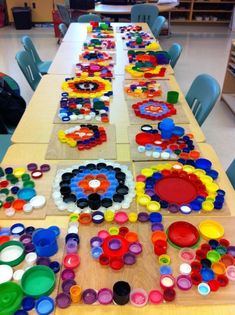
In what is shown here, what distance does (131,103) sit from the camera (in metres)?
1.91

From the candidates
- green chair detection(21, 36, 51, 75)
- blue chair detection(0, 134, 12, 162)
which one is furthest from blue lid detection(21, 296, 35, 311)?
green chair detection(21, 36, 51, 75)

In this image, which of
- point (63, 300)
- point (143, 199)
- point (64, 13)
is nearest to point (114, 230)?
point (143, 199)

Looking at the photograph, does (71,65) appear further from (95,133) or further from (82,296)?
(82,296)

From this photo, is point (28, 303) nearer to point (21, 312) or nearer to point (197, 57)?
point (21, 312)

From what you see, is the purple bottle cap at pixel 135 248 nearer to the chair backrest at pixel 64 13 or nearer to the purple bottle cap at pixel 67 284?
the purple bottle cap at pixel 67 284

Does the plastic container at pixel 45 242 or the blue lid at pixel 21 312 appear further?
the plastic container at pixel 45 242

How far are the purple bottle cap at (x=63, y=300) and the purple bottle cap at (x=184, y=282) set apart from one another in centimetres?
31

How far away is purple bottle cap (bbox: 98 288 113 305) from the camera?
0.83 m

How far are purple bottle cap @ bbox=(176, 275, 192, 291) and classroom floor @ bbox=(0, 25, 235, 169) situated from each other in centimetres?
177

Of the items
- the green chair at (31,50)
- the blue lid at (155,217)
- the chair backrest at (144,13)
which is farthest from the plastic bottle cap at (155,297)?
the chair backrest at (144,13)

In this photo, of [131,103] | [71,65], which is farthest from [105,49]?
[131,103]

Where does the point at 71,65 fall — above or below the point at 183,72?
above

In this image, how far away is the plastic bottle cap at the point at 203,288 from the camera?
2.82 feet

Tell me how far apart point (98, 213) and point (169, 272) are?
12.9 inches
